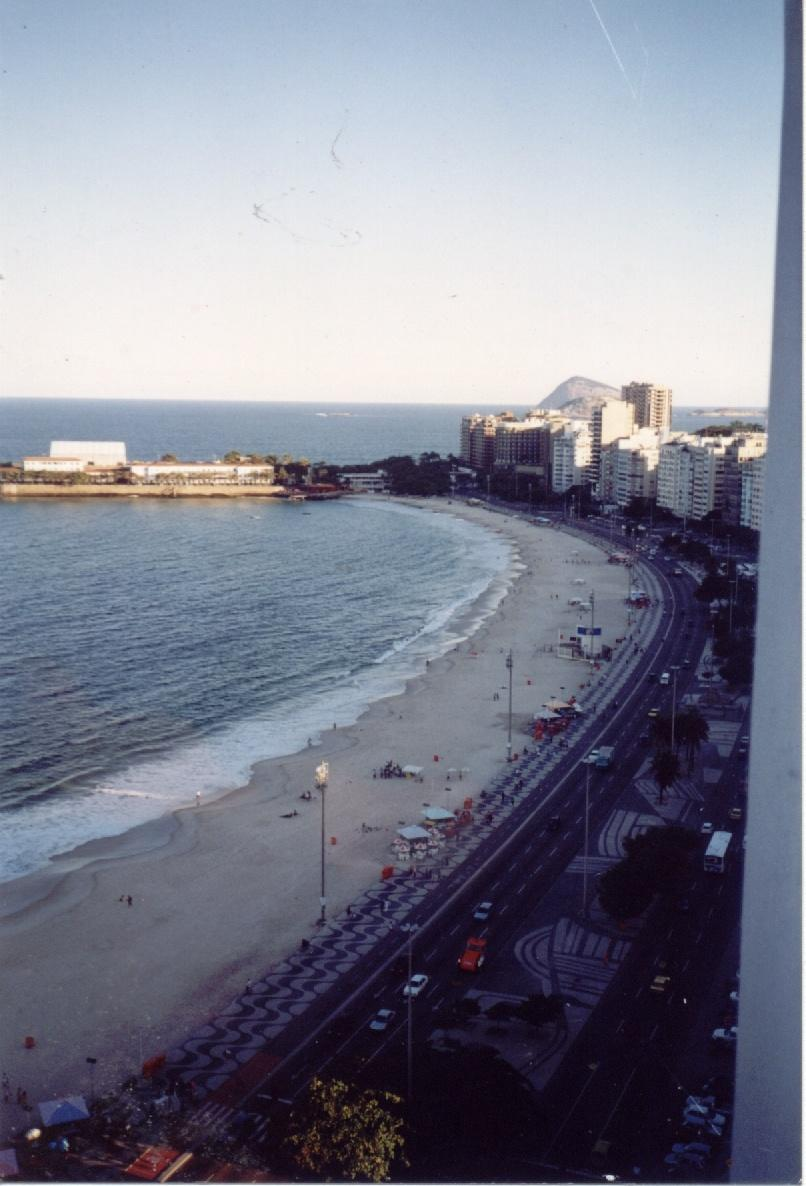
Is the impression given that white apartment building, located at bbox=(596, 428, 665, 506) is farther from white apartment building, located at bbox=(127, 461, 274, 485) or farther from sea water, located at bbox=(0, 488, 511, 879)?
white apartment building, located at bbox=(127, 461, 274, 485)

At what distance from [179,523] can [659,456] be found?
16194 mm

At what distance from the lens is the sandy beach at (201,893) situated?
21.0ft

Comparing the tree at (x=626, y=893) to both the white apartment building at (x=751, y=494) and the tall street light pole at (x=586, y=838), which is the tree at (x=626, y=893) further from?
the white apartment building at (x=751, y=494)

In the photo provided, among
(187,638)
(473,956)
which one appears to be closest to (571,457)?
(187,638)

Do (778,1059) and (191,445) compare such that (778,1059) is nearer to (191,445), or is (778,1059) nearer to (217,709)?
(217,709)

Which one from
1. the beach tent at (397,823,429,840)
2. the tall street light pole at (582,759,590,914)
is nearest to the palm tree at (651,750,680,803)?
the tall street light pole at (582,759,590,914)

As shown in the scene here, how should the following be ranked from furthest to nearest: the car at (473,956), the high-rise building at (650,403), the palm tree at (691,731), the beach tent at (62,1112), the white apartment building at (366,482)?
1. the high-rise building at (650,403)
2. the white apartment building at (366,482)
3. the palm tree at (691,731)
4. the car at (473,956)
5. the beach tent at (62,1112)

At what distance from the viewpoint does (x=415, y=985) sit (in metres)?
6.60

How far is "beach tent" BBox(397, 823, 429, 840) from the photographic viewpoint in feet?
30.0

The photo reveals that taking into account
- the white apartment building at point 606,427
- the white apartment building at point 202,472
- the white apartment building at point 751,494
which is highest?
the white apartment building at point 606,427

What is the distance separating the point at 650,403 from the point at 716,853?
4349 cm

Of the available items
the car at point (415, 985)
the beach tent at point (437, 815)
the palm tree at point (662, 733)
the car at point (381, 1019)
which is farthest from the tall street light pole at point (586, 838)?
the car at point (381, 1019)

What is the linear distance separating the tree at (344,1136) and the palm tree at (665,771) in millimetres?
6126

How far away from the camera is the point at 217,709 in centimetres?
1347
